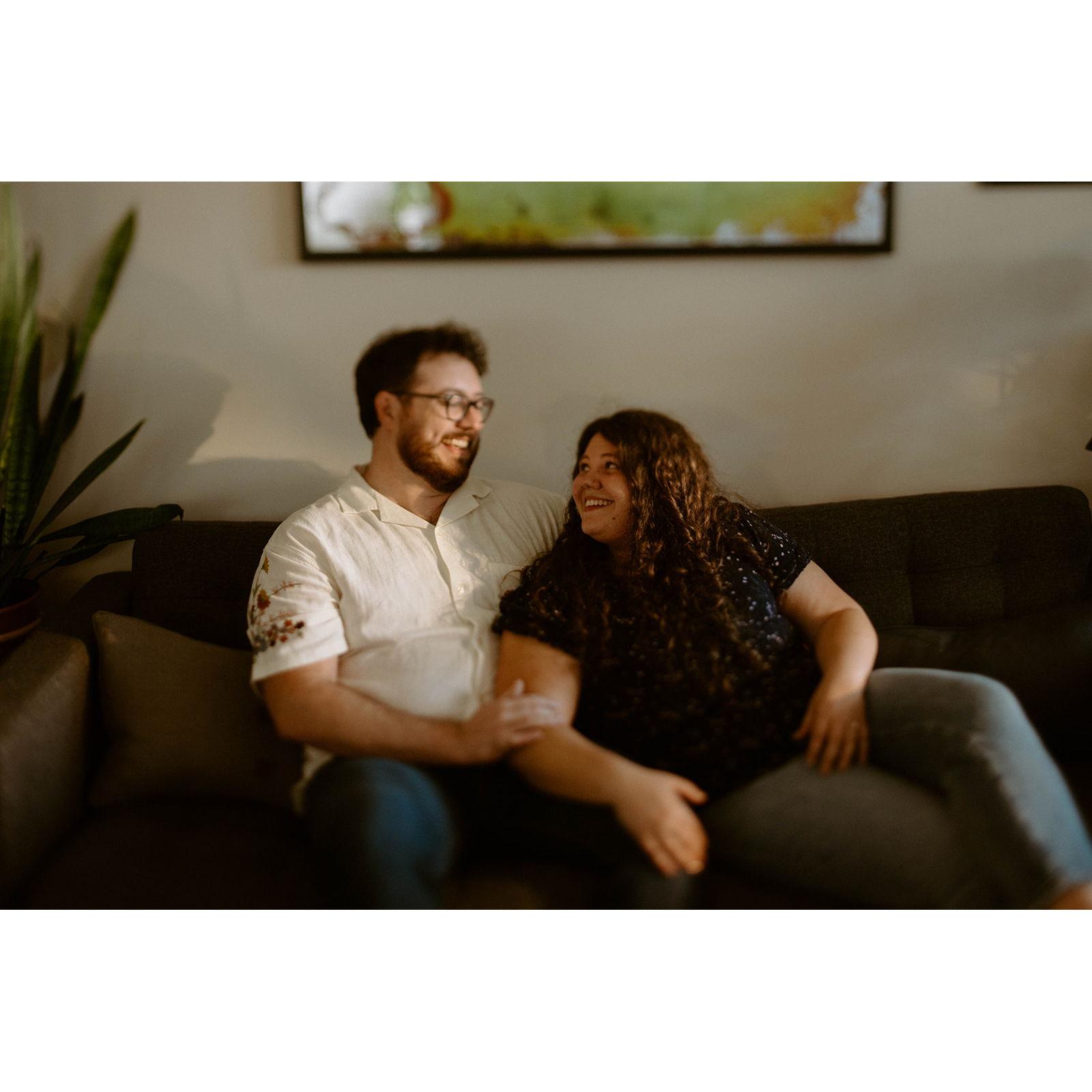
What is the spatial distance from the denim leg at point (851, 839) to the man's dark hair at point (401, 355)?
793 millimetres

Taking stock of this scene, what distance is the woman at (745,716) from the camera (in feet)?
3.47

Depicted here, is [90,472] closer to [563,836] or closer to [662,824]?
[563,836]

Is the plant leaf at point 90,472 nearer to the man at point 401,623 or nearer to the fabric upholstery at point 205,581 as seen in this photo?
the fabric upholstery at point 205,581

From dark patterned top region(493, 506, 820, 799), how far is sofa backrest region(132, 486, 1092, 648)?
0.27 m

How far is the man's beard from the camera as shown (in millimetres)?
1277

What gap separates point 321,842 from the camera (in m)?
1.10

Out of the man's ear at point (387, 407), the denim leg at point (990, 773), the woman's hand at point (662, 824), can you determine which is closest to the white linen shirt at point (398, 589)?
the man's ear at point (387, 407)

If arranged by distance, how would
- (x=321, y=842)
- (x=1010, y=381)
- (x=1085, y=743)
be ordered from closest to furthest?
1. (x=321, y=842)
2. (x=1085, y=743)
3. (x=1010, y=381)

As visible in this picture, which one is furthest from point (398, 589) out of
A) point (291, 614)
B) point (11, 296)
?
point (11, 296)

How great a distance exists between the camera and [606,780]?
3.63ft

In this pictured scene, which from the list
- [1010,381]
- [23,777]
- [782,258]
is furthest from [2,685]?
[1010,381]

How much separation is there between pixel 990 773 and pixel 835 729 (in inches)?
7.9
